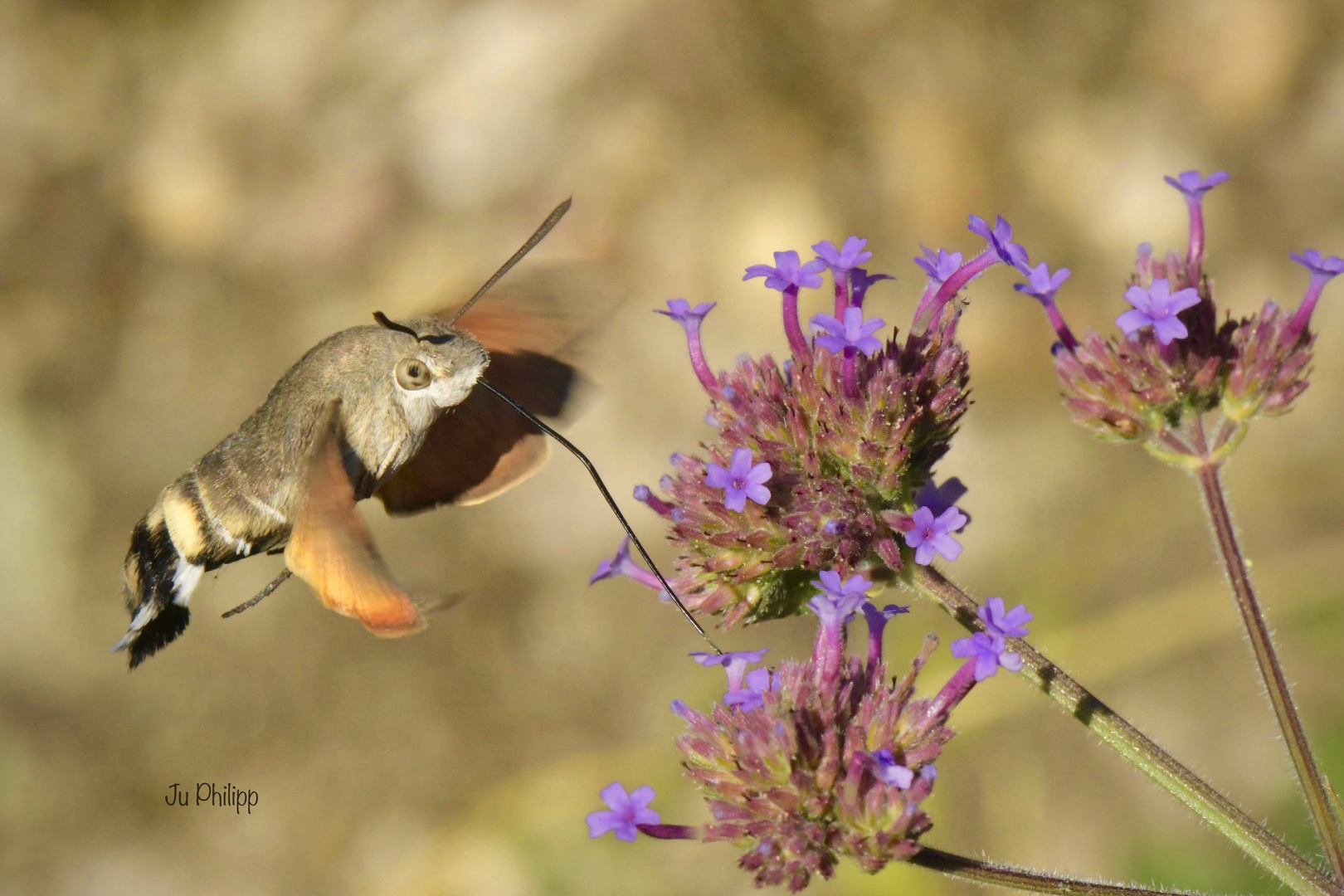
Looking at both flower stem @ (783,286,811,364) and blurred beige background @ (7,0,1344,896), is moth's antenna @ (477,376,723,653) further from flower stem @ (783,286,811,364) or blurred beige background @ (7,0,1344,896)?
blurred beige background @ (7,0,1344,896)

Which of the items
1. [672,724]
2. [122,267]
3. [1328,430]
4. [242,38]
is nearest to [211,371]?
[122,267]

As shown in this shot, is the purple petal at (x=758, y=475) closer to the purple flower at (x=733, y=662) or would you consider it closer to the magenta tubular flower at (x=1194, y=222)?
the purple flower at (x=733, y=662)

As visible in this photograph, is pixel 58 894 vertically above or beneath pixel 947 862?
above

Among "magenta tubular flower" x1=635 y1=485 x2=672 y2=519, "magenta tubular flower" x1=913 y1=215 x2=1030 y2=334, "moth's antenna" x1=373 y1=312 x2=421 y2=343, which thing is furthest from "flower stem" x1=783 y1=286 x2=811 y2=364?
"moth's antenna" x1=373 y1=312 x2=421 y2=343

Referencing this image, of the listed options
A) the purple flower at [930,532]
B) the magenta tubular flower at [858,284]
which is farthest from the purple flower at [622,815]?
the magenta tubular flower at [858,284]

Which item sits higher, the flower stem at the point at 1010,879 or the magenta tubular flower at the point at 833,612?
the magenta tubular flower at the point at 833,612

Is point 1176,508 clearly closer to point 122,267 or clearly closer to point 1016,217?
point 1016,217
